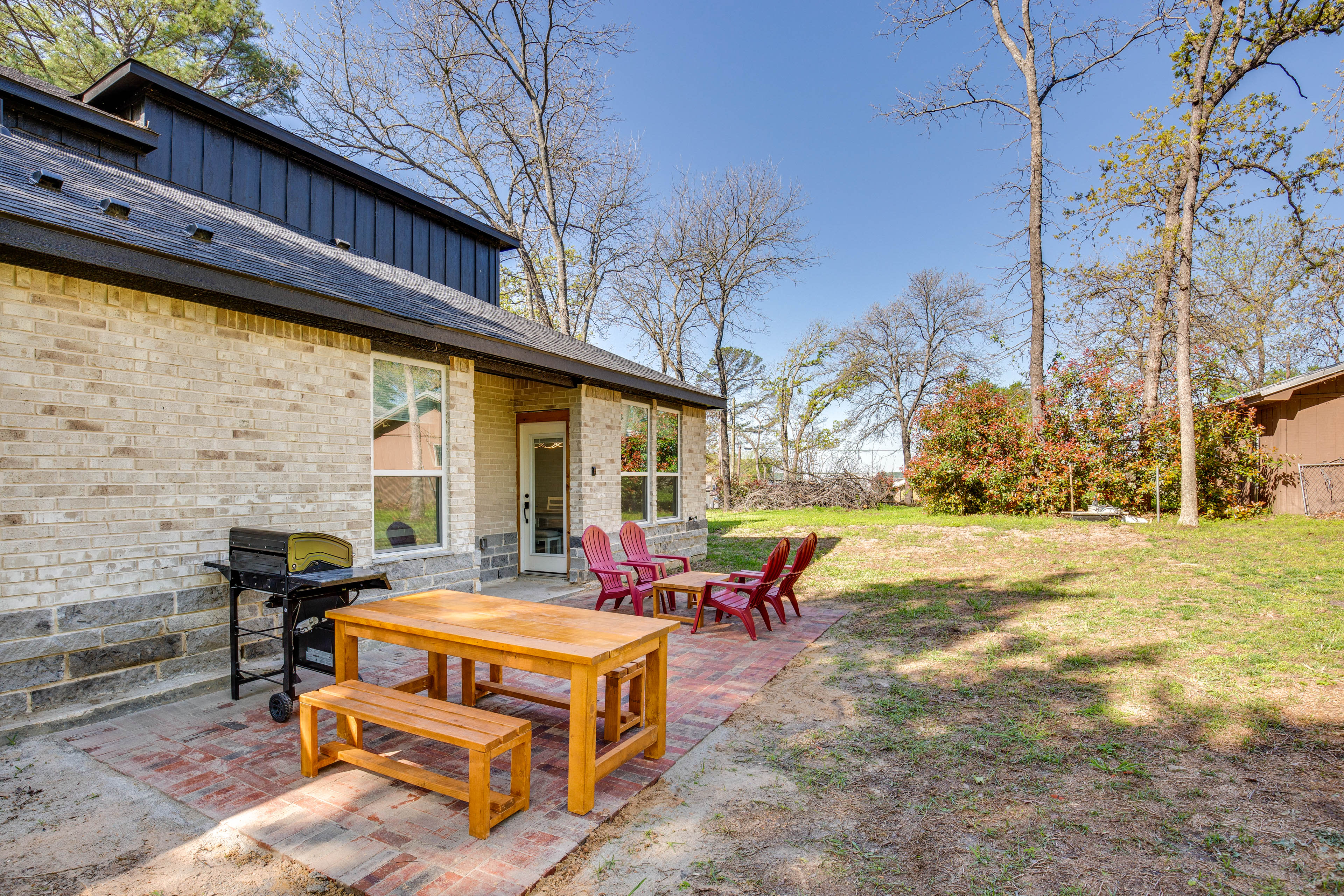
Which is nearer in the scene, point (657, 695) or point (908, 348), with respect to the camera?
point (657, 695)

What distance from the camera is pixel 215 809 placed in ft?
9.02

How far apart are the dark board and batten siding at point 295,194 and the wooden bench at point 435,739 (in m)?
6.80

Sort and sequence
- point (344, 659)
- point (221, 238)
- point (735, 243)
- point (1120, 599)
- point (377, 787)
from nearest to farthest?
point (377, 787) → point (344, 659) → point (221, 238) → point (1120, 599) → point (735, 243)

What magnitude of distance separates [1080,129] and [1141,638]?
15249 mm

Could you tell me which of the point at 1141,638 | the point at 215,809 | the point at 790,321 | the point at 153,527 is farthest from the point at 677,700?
the point at 790,321

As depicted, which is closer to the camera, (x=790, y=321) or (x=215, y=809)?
(x=215, y=809)

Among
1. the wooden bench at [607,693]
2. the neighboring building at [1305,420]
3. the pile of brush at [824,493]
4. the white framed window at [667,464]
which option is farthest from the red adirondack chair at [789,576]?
the pile of brush at [824,493]

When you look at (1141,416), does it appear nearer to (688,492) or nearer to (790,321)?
(688,492)

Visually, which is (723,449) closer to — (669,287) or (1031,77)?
(669,287)

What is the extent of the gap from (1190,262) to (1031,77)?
6.58m

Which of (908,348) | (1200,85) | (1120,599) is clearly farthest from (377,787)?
(908,348)

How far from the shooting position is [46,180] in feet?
12.8

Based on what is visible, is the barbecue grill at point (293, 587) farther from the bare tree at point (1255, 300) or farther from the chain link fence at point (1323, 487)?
the bare tree at point (1255, 300)

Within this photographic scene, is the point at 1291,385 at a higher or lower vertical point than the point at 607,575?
higher
